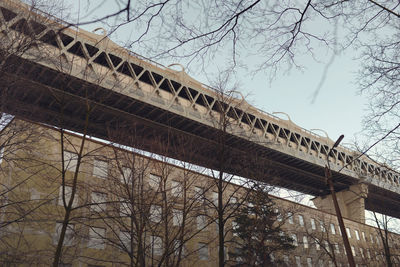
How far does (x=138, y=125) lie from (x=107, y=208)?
17063 millimetres

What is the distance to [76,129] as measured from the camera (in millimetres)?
35094

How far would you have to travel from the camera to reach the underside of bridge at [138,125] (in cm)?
991

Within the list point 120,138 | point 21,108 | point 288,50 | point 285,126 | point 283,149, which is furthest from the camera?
point 285,126

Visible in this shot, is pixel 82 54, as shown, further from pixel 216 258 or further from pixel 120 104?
pixel 216 258

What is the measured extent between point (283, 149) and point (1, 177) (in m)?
34.1

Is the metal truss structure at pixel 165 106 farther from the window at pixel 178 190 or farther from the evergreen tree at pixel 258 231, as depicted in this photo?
the evergreen tree at pixel 258 231

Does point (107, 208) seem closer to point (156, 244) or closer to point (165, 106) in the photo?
point (156, 244)

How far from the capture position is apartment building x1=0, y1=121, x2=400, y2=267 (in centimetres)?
1067

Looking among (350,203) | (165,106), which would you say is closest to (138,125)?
(165,106)

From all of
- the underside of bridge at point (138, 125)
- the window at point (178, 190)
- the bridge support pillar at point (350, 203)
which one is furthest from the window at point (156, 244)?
the bridge support pillar at point (350, 203)

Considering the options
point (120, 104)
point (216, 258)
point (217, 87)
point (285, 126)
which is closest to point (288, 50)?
point (217, 87)

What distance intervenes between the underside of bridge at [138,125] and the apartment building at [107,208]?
0.78m

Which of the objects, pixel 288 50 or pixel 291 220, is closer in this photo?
pixel 288 50

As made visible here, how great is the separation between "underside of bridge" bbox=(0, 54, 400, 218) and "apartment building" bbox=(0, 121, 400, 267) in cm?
78
